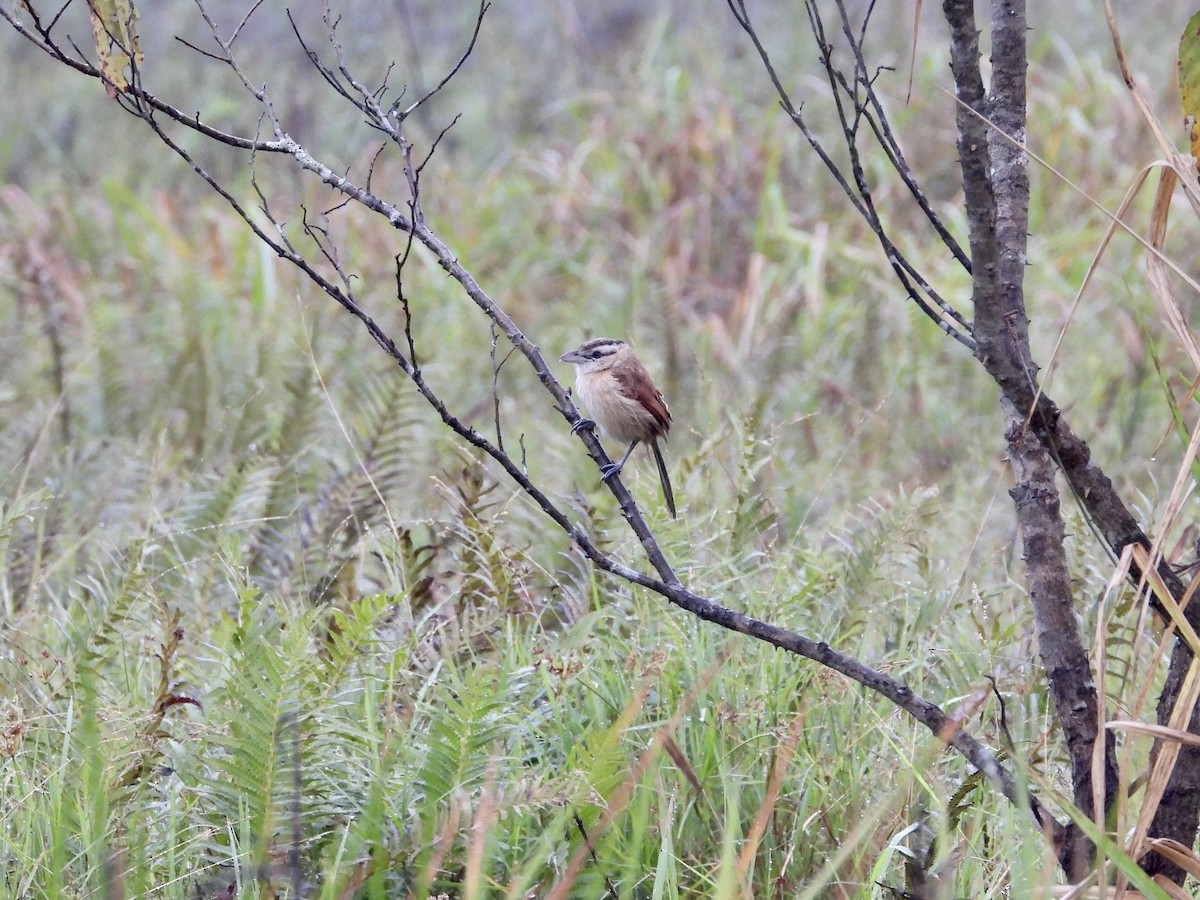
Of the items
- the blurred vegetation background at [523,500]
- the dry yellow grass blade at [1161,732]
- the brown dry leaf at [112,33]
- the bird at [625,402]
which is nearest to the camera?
the dry yellow grass blade at [1161,732]

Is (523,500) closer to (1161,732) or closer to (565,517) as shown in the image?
(565,517)

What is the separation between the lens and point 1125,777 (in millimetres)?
1818

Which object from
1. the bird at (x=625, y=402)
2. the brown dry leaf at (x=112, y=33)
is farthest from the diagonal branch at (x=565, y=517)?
the bird at (x=625, y=402)

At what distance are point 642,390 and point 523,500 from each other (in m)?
0.47

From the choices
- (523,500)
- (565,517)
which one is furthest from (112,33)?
(523,500)

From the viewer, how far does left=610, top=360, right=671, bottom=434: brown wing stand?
3.93 meters

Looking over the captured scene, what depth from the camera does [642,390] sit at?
3939 mm

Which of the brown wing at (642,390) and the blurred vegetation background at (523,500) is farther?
the brown wing at (642,390)

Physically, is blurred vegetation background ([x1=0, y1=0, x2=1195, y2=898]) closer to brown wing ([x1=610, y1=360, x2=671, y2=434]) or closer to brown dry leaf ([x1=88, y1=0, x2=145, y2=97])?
brown wing ([x1=610, y1=360, x2=671, y2=434])

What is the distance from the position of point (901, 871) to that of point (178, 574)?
213 centimetres

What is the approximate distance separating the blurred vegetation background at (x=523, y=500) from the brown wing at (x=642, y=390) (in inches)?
6.2

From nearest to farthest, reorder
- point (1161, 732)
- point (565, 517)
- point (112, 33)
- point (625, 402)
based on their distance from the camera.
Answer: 1. point (1161, 732)
2. point (112, 33)
3. point (565, 517)
4. point (625, 402)

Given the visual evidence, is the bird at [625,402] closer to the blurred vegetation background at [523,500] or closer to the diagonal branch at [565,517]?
the blurred vegetation background at [523,500]

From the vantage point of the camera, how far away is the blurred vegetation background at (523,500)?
232cm
